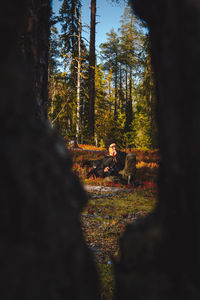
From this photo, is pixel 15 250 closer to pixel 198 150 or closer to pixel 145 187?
pixel 198 150

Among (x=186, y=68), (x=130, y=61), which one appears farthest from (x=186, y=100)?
(x=130, y=61)

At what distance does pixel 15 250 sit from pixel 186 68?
40.8 inches

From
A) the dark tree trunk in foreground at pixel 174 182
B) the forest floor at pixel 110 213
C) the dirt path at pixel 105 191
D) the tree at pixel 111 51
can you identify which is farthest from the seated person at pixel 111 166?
the tree at pixel 111 51

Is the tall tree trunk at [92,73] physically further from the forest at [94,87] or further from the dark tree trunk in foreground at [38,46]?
the dark tree trunk in foreground at [38,46]

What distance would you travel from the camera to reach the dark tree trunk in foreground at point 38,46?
4.89 feet

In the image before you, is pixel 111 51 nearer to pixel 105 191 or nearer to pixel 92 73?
pixel 92 73

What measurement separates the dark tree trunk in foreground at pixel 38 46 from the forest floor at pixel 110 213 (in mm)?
→ 895

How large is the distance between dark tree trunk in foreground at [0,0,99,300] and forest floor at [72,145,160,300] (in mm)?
457

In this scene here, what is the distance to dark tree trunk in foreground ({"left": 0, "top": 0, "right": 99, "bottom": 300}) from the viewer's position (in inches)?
34.7

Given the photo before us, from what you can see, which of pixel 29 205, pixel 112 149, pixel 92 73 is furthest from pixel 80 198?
pixel 92 73

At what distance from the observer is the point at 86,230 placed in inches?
162

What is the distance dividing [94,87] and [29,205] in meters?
20.0

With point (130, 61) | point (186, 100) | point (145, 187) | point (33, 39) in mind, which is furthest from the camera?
point (130, 61)

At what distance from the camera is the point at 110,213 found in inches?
207
